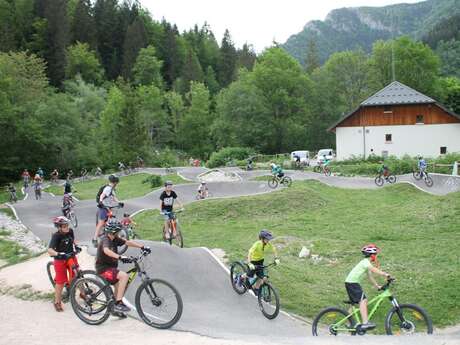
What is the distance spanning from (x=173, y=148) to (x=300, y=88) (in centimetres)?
2992

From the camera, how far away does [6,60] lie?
→ 62469mm

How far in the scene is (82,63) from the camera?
313 ft

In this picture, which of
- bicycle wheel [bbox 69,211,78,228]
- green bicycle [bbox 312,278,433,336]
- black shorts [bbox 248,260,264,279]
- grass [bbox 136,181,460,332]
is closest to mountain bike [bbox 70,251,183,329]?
green bicycle [bbox 312,278,433,336]

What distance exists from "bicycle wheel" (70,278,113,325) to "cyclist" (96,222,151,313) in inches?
5.6

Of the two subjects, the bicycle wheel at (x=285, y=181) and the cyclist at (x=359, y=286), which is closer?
the cyclist at (x=359, y=286)

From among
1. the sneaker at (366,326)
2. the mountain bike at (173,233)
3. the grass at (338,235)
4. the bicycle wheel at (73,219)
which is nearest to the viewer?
the sneaker at (366,326)

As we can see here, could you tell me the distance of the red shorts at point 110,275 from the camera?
8.66 metres

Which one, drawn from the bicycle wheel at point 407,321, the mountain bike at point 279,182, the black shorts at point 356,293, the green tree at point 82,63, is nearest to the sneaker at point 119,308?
the black shorts at point 356,293

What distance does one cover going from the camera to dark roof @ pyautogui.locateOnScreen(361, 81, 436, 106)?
49188 millimetres

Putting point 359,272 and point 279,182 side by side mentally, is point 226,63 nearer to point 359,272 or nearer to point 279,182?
point 279,182

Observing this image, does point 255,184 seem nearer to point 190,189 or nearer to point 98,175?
point 190,189

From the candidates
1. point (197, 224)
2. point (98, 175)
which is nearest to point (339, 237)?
point (197, 224)

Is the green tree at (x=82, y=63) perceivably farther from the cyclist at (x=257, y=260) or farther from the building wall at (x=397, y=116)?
the cyclist at (x=257, y=260)

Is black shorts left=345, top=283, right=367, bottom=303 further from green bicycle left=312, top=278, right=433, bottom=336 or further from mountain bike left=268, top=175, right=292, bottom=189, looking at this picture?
mountain bike left=268, top=175, right=292, bottom=189
